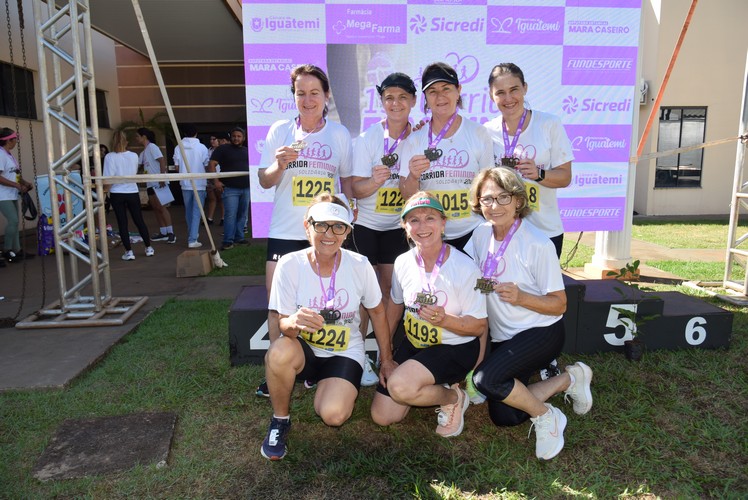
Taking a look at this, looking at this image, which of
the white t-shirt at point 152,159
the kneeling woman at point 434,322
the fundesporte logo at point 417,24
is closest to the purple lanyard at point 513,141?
the kneeling woman at point 434,322

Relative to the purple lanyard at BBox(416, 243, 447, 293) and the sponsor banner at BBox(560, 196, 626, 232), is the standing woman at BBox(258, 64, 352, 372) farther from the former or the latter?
the sponsor banner at BBox(560, 196, 626, 232)

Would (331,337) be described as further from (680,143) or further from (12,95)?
(680,143)

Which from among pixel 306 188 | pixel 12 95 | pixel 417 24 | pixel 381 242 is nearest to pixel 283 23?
pixel 417 24

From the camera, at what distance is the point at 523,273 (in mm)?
2760

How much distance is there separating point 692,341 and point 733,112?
1169 cm

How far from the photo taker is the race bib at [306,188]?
10.5ft

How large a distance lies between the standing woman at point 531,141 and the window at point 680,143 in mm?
11480

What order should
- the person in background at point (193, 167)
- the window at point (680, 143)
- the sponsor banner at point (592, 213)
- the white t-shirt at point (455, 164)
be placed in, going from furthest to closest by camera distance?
the window at point (680, 143) < the person in background at point (193, 167) < the sponsor banner at point (592, 213) < the white t-shirt at point (455, 164)

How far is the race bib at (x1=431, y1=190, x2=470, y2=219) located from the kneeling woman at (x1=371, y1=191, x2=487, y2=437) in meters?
0.34

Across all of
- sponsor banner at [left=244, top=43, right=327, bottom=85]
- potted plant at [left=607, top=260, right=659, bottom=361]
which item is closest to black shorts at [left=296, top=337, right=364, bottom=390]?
potted plant at [left=607, top=260, right=659, bottom=361]

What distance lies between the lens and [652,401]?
321 centimetres

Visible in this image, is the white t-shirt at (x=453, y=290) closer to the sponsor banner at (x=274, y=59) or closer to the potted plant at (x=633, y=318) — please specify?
the potted plant at (x=633, y=318)

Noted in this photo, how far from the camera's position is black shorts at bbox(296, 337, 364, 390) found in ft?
9.15

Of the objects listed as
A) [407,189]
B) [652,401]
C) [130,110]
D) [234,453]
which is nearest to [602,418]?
[652,401]
